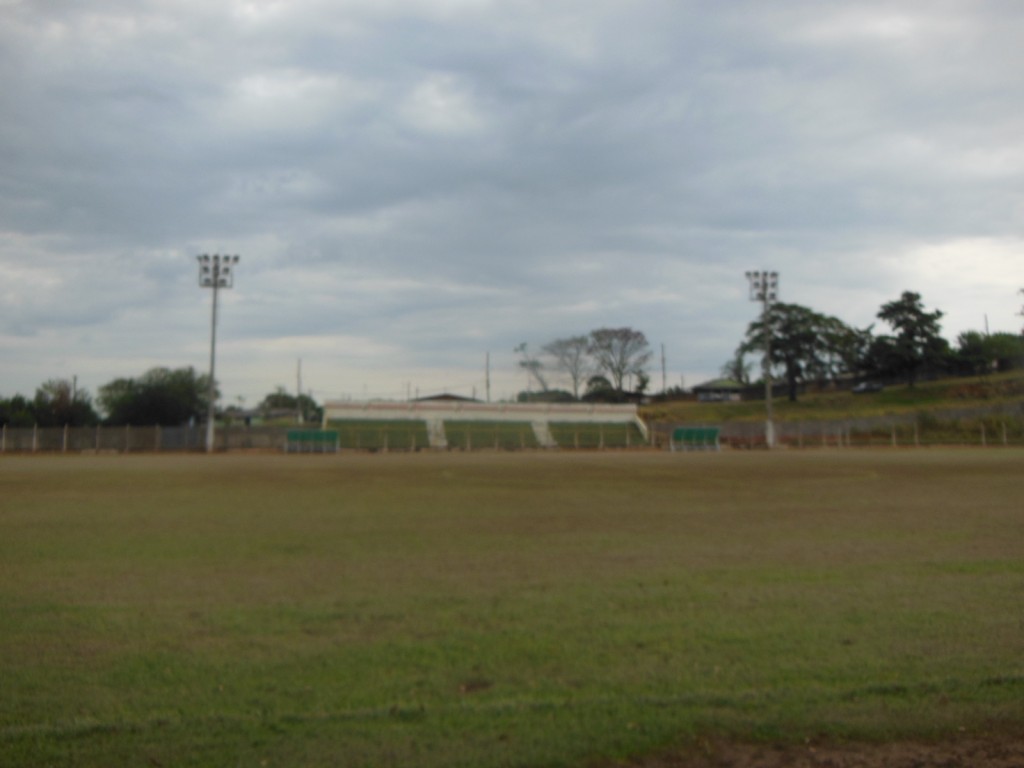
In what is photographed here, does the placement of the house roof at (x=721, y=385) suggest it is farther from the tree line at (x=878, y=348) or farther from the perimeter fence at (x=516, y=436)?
the perimeter fence at (x=516, y=436)

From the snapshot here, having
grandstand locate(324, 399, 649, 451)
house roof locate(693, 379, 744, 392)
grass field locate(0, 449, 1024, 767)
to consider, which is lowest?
grass field locate(0, 449, 1024, 767)

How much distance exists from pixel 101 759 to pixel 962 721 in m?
4.55

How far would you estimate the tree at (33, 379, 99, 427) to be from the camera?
59.2 metres

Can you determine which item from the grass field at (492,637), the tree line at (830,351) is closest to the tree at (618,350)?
the tree line at (830,351)

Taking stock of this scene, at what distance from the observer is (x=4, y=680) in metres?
5.34

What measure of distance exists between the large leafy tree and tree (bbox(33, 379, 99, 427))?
6223 cm

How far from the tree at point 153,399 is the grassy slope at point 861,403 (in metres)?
41.9

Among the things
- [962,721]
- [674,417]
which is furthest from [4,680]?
[674,417]

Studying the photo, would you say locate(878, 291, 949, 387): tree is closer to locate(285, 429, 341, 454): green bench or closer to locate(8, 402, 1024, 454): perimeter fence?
locate(8, 402, 1024, 454): perimeter fence

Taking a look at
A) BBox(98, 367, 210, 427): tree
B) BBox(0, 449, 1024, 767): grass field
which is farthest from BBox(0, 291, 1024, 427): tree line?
BBox(0, 449, 1024, 767): grass field

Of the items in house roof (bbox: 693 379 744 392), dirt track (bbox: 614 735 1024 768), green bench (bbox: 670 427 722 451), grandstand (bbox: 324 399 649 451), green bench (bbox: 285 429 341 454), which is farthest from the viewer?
house roof (bbox: 693 379 744 392)

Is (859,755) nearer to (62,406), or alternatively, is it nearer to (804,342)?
(62,406)

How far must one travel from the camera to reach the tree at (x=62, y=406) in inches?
2331

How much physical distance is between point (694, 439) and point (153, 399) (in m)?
43.1
